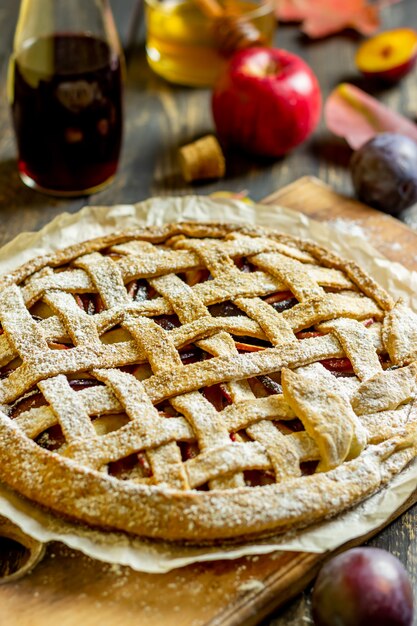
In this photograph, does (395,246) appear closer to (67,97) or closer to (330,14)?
(67,97)

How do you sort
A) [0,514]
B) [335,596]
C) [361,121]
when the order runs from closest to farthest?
1. [335,596]
2. [0,514]
3. [361,121]

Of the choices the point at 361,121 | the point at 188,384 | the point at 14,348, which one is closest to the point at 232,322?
the point at 188,384

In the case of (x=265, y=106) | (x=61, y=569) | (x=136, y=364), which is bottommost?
(x=61, y=569)

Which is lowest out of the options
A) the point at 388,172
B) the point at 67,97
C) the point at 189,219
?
the point at 189,219

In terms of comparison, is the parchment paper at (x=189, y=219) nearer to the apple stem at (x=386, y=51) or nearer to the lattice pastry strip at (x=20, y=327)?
the lattice pastry strip at (x=20, y=327)

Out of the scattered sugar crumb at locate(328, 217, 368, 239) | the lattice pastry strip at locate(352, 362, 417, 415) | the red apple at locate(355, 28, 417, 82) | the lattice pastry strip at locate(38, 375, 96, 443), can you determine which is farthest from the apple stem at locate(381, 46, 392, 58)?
the lattice pastry strip at locate(38, 375, 96, 443)

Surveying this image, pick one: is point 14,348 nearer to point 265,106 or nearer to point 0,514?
point 0,514

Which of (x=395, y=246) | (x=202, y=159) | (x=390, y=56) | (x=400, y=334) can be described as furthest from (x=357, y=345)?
(x=390, y=56)
